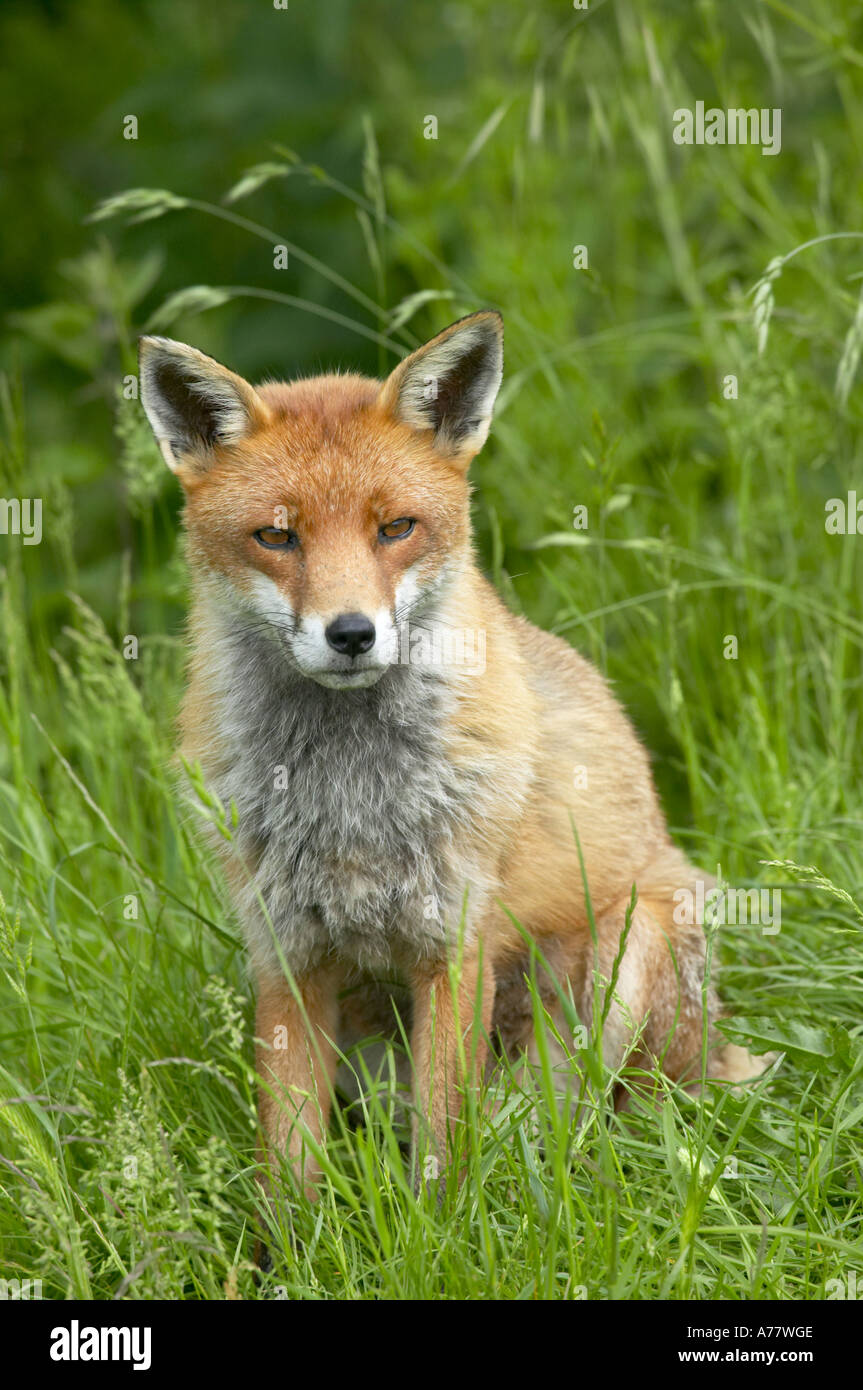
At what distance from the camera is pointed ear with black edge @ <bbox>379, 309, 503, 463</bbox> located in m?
3.51

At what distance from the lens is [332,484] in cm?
336

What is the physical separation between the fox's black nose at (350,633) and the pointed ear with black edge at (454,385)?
27.2 inches

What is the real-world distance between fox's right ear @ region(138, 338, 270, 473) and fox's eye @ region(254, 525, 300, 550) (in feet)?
1.05

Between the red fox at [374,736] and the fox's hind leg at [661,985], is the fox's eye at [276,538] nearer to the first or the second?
Result: the red fox at [374,736]

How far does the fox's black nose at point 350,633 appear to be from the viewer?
3.13 m

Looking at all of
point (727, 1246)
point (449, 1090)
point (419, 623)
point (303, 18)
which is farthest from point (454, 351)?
point (303, 18)

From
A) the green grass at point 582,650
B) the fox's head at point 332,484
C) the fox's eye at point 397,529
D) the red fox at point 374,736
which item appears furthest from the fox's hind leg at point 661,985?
the fox's eye at point 397,529

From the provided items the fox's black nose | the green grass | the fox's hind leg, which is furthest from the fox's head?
the fox's hind leg

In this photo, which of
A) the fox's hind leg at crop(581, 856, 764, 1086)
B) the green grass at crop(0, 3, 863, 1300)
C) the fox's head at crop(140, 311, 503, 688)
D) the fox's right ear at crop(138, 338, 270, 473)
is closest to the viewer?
the green grass at crop(0, 3, 863, 1300)

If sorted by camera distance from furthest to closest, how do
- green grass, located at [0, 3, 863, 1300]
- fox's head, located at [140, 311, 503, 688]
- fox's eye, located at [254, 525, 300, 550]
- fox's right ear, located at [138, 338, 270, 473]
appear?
fox's right ear, located at [138, 338, 270, 473], fox's eye, located at [254, 525, 300, 550], fox's head, located at [140, 311, 503, 688], green grass, located at [0, 3, 863, 1300]

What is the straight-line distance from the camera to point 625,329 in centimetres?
548

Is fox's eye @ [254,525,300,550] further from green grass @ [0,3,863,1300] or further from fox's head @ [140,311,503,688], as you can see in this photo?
green grass @ [0,3,863,1300]

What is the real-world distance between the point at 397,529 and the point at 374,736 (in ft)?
1.84

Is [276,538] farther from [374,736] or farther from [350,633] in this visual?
[374,736]
